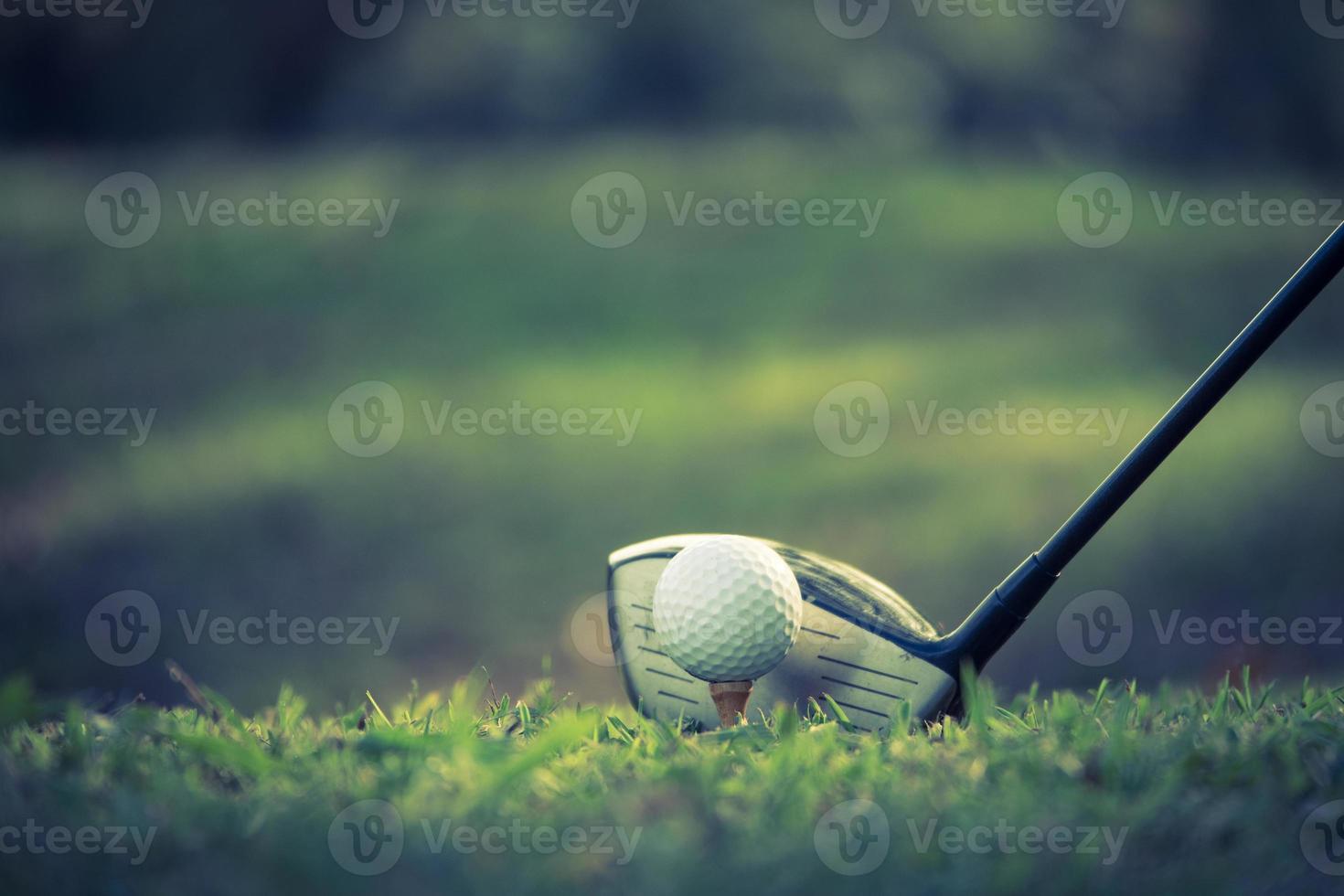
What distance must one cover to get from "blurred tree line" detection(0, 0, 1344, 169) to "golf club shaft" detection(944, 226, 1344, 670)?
31.1ft

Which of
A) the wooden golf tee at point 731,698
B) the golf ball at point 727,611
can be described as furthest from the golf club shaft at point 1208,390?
the wooden golf tee at point 731,698

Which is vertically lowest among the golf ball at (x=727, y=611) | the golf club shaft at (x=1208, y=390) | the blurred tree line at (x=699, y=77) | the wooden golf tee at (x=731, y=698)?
the wooden golf tee at (x=731, y=698)

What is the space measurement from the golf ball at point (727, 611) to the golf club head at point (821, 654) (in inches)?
3.2

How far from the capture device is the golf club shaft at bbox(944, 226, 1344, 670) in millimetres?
2660

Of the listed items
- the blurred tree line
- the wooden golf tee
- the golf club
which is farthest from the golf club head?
the blurred tree line

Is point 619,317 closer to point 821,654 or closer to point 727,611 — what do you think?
point 821,654

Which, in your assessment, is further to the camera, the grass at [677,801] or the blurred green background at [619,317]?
the blurred green background at [619,317]

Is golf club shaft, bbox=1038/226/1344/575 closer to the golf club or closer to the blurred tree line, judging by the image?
the golf club

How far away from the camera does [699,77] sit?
12297mm

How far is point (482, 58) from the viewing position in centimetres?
1214

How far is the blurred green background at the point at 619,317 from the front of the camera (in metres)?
6.98

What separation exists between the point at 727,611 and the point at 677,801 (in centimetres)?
75

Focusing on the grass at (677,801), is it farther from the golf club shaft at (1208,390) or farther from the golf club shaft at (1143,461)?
the golf club shaft at (1208,390)

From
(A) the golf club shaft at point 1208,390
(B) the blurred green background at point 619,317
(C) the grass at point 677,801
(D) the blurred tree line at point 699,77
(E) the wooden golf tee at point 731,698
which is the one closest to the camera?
(C) the grass at point 677,801
